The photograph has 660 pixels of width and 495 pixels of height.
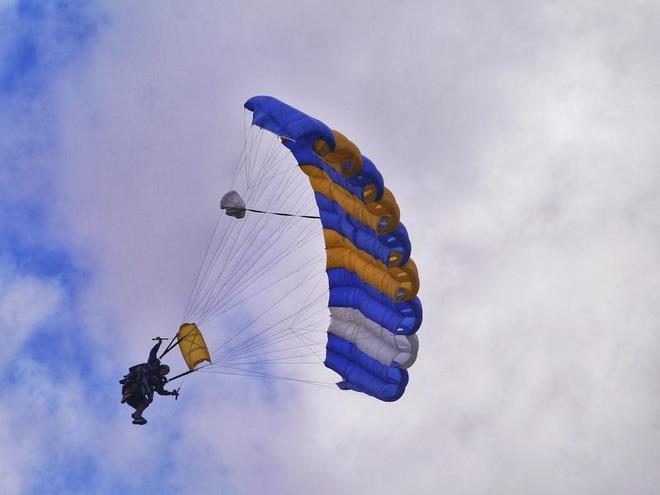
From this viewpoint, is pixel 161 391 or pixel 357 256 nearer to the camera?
pixel 161 391

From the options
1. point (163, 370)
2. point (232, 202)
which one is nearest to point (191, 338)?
point (163, 370)

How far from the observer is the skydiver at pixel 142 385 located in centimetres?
3641

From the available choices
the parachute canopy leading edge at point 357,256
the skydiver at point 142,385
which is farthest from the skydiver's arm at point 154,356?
the parachute canopy leading edge at point 357,256

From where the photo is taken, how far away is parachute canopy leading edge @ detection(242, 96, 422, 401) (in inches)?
1367

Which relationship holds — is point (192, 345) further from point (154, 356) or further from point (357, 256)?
point (357, 256)

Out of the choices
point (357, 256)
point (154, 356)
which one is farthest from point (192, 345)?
point (357, 256)

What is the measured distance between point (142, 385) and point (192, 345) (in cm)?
204

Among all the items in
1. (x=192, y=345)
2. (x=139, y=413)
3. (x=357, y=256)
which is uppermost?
(x=357, y=256)

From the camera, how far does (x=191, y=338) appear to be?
3759 cm

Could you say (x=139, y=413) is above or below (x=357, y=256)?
below

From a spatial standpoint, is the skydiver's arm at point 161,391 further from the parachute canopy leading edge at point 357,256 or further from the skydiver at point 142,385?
the parachute canopy leading edge at point 357,256

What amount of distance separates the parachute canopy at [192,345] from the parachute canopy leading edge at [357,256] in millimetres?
3736

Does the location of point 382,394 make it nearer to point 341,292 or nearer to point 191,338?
point 341,292

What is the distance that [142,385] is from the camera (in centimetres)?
3641
